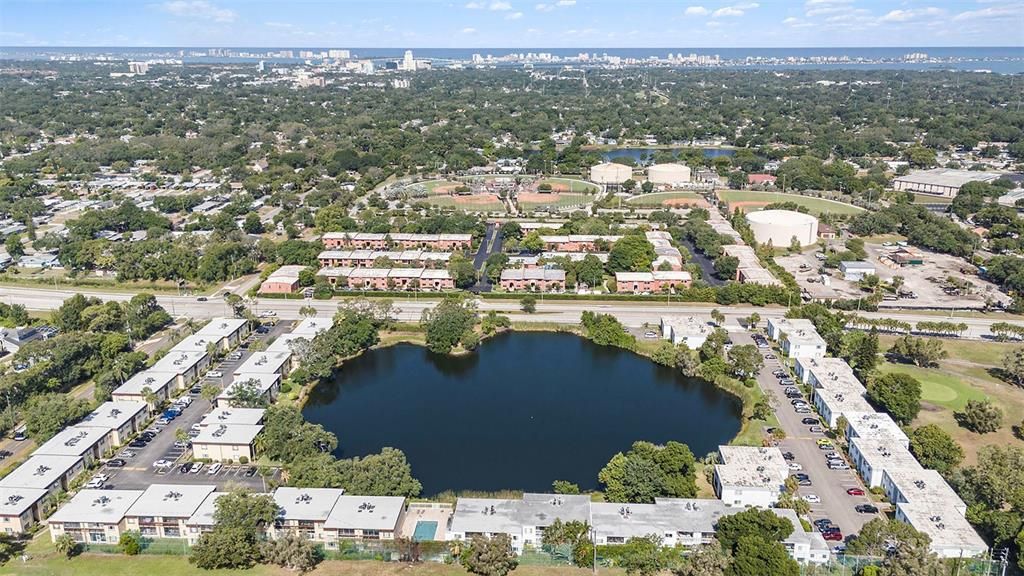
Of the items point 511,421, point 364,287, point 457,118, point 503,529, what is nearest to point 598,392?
point 511,421

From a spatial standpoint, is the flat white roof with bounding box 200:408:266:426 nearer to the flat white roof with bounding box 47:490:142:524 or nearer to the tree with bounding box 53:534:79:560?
the flat white roof with bounding box 47:490:142:524

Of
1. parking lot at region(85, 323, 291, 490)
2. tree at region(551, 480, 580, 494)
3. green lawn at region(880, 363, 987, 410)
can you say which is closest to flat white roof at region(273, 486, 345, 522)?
parking lot at region(85, 323, 291, 490)

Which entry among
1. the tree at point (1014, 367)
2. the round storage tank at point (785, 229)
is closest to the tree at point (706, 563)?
the tree at point (1014, 367)

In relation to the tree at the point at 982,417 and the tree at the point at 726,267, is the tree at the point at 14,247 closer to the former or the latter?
the tree at the point at 726,267

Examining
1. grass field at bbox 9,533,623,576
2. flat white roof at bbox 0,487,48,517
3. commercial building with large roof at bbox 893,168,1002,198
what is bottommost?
grass field at bbox 9,533,623,576

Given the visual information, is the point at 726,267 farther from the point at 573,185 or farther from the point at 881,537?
the point at 573,185

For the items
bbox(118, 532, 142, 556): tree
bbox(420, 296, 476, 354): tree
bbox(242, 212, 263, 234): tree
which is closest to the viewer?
bbox(118, 532, 142, 556): tree

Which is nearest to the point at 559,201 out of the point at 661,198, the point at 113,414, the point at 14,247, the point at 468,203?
the point at 468,203
